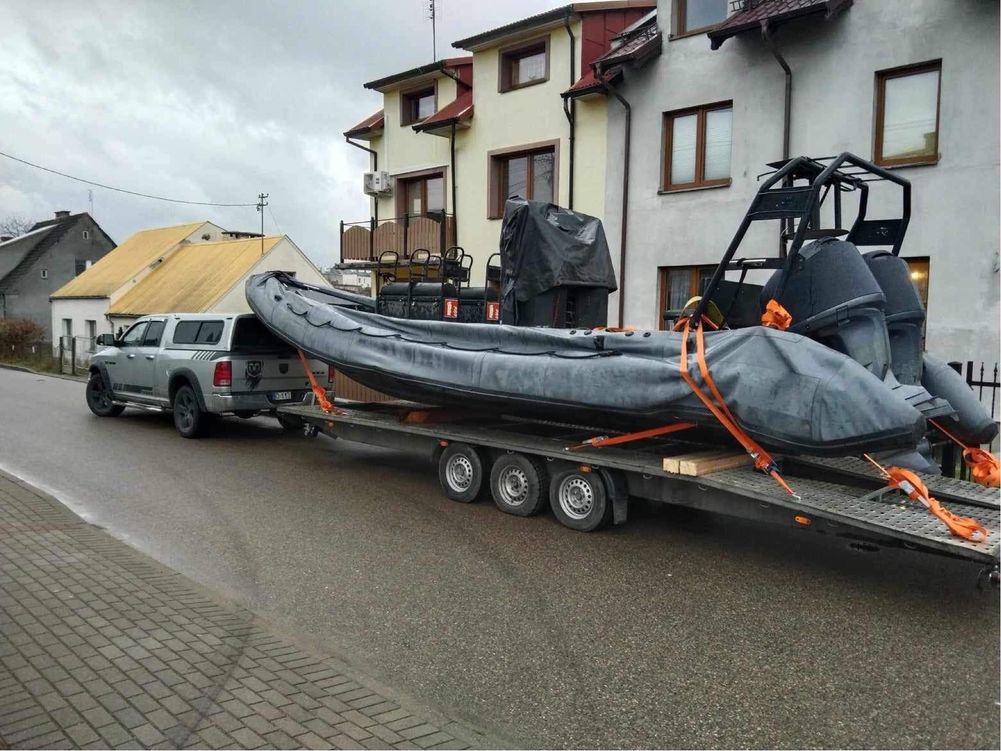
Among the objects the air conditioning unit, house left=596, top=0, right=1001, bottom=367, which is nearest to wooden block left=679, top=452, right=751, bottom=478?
house left=596, top=0, right=1001, bottom=367

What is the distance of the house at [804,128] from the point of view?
1171 cm

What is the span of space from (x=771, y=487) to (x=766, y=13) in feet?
33.8

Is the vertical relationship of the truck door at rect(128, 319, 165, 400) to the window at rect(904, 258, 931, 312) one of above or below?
below

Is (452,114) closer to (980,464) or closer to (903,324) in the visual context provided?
(903,324)

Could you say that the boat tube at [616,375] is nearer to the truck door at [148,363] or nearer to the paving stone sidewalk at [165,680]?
the paving stone sidewalk at [165,680]

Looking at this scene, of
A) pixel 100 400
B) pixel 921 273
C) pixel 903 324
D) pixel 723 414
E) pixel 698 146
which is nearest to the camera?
pixel 723 414

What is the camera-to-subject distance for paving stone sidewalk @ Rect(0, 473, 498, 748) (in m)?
3.61

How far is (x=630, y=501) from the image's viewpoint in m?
8.48

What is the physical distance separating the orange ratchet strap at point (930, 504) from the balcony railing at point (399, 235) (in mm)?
13944

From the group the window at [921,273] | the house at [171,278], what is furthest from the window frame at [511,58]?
the house at [171,278]

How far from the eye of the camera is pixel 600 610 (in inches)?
209

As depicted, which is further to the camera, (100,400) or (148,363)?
(100,400)

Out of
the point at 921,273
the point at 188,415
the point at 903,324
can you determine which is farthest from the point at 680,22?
the point at 188,415

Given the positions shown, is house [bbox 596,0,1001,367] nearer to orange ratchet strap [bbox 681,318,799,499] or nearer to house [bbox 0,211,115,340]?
orange ratchet strap [bbox 681,318,799,499]
